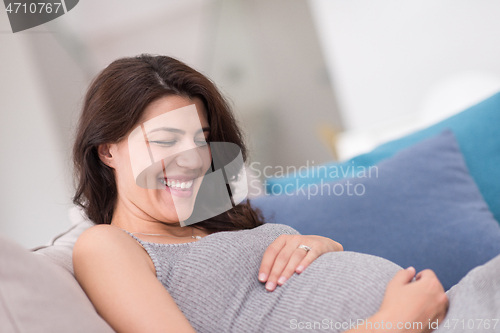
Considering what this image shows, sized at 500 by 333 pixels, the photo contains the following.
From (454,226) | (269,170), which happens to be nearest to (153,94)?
(454,226)

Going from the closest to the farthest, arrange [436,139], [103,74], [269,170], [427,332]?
[427,332], [103,74], [436,139], [269,170]

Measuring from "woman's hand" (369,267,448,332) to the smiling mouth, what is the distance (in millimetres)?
465

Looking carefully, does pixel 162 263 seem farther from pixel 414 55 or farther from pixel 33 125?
pixel 414 55

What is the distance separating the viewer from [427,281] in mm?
616

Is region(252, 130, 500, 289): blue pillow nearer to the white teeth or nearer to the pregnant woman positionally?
the pregnant woman

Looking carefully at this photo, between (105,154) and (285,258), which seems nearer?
(285,258)

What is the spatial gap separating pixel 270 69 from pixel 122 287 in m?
1.65

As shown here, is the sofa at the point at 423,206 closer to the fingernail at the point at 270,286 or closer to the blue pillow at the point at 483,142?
the blue pillow at the point at 483,142

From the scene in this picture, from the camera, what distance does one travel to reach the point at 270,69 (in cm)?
204

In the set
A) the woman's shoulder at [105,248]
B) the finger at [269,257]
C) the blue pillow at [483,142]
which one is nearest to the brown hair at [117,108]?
the woman's shoulder at [105,248]

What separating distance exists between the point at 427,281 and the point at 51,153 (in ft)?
3.11

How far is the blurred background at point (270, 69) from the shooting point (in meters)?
0.92

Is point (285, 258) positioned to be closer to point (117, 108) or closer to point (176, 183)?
point (176, 183)

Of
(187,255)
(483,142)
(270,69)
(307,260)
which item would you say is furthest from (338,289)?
(270,69)
